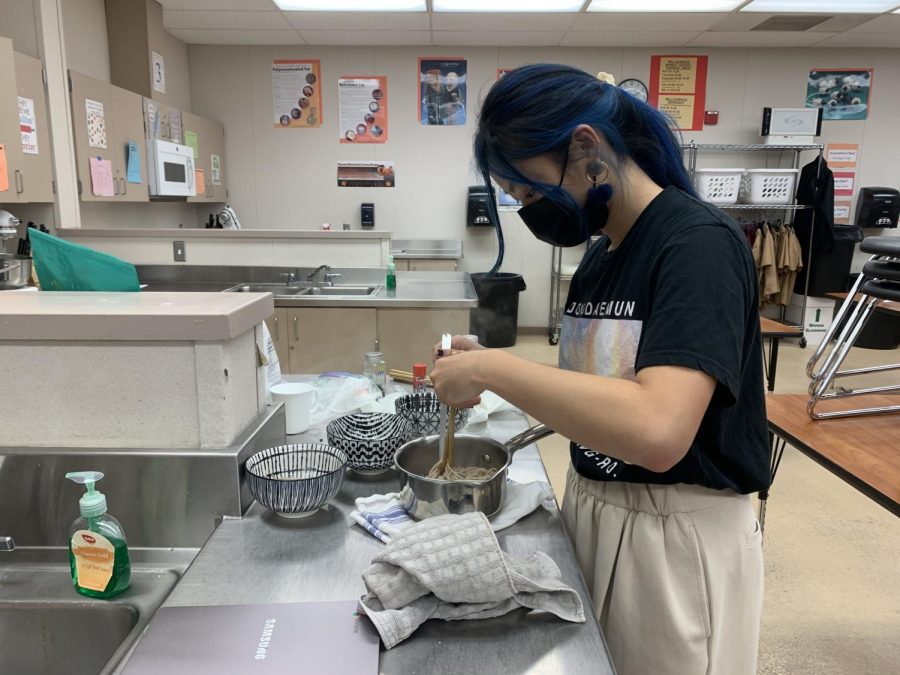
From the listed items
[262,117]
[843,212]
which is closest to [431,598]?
[262,117]

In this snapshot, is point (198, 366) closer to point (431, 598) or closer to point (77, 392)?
point (77, 392)

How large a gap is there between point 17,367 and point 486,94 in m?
0.92

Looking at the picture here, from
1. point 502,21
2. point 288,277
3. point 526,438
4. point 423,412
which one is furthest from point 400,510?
point 502,21

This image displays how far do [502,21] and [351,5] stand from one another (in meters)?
1.13

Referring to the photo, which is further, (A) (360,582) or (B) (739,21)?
(B) (739,21)

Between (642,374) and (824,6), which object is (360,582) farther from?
(824,6)

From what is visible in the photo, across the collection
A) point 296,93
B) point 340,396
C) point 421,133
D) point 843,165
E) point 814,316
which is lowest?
→ point 814,316

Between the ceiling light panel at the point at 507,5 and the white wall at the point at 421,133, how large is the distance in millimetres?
945

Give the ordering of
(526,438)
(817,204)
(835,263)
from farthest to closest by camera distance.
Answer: (835,263)
(817,204)
(526,438)

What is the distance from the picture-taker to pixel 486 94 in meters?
0.93

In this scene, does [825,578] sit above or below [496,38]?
below

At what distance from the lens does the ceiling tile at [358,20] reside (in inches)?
180

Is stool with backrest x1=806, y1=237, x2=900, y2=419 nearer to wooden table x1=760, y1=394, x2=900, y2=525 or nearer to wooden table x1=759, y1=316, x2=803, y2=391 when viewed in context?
wooden table x1=760, y1=394, x2=900, y2=525

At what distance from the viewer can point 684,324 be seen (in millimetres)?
745
